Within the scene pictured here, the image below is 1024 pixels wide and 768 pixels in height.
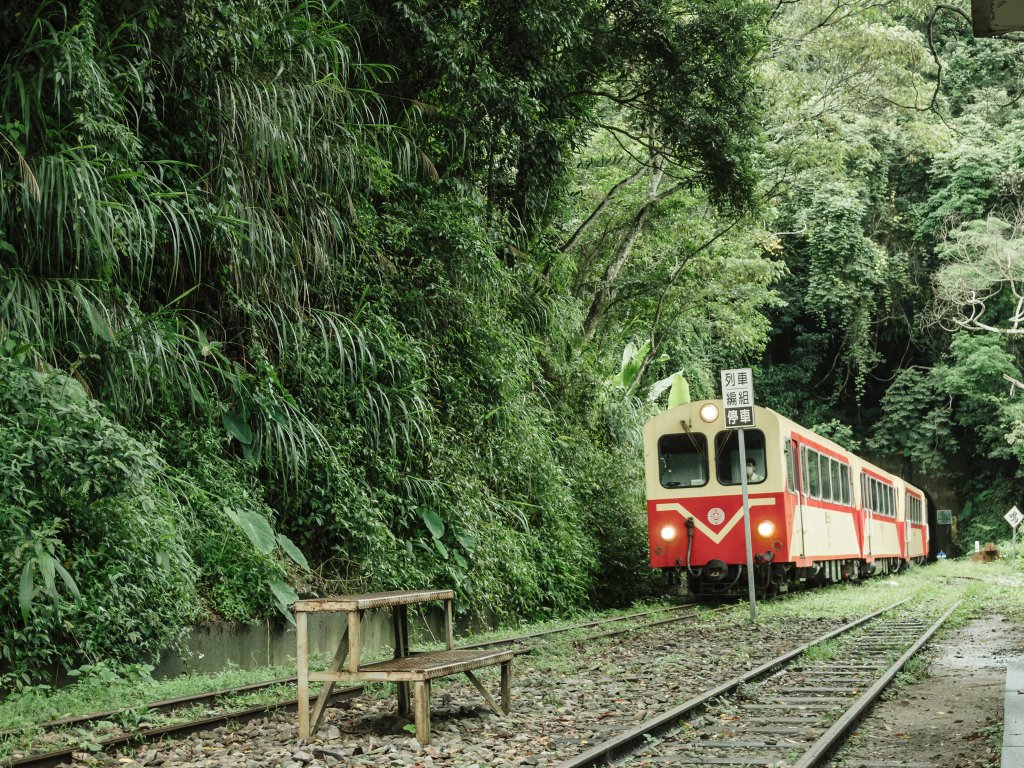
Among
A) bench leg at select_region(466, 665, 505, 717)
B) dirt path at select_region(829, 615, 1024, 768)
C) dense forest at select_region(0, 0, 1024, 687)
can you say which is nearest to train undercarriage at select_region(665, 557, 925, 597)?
dense forest at select_region(0, 0, 1024, 687)

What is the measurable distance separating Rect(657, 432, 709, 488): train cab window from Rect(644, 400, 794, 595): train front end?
0.01 meters

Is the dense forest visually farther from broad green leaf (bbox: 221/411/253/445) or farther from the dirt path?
the dirt path

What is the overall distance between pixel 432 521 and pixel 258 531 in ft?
8.66

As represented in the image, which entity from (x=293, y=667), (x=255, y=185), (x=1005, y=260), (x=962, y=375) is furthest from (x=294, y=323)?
(x=962, y=375)

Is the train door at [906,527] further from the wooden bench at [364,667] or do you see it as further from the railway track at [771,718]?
the wooden bench at [364,667]

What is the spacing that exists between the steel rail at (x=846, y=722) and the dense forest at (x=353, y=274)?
432cm

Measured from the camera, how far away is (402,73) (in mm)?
12945

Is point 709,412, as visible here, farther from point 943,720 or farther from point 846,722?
point 846,722

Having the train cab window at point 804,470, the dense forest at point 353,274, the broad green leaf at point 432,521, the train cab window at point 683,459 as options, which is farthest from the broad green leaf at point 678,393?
the broad green leaf at point 432,521

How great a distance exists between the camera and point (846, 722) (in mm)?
6375

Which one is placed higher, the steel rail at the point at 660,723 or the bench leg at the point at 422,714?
the bench leg at the point at 422,714

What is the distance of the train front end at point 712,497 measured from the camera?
15.2m

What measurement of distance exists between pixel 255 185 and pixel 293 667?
414 centimetres

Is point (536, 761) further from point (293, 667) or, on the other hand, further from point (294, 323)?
point (294, 323)
